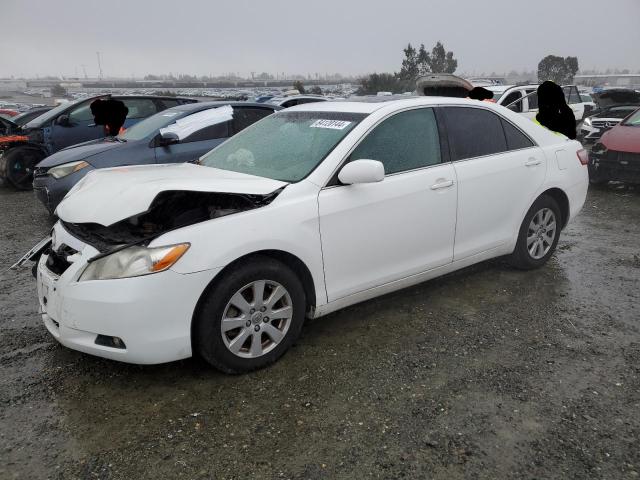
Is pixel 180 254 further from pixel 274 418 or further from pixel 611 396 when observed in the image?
pixel 611 396

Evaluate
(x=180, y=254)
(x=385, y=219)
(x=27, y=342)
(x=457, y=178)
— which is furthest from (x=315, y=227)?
(x=27, y=342)

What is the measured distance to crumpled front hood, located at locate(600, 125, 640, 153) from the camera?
7840mm

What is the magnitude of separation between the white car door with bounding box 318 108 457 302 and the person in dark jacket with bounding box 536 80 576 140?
190 centimetres

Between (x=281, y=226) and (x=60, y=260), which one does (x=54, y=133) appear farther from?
(x=281, y=226)

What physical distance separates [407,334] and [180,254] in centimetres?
168

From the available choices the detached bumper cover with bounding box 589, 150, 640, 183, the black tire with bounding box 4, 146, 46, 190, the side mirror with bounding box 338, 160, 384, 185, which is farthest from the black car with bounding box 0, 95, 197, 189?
the detached bumper cover with bounding box 589, 150, 640, 183

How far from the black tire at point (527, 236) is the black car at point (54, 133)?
23.0ft

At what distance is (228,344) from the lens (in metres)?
2.84

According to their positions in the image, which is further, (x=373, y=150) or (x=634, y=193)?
(x=634, y=193)

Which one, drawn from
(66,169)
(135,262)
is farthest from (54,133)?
(135,262)

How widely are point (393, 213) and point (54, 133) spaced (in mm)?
8022

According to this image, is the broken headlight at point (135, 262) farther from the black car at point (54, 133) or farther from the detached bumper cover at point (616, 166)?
the detached bumper cover at point (616, 166)

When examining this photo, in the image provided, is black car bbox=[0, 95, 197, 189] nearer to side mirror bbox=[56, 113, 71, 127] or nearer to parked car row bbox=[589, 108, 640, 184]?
side mirror bbox=[56, 113, 71, 127]

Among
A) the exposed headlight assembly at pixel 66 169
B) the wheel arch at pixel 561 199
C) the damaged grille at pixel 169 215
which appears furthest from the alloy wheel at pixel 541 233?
the exposed headlight assembly at pixel 66 169
